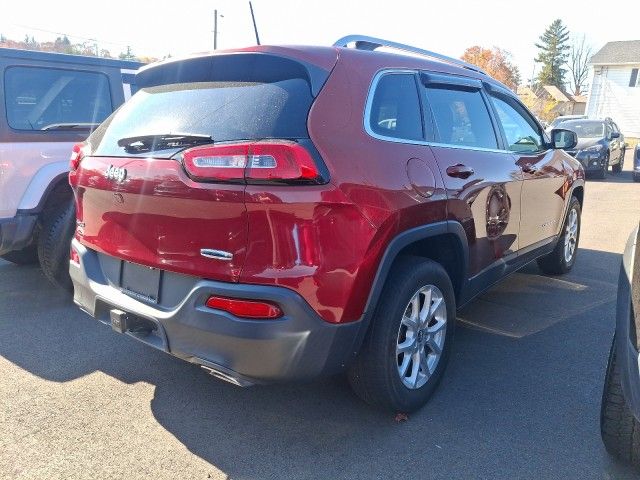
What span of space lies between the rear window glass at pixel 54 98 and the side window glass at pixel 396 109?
3139 millimetres

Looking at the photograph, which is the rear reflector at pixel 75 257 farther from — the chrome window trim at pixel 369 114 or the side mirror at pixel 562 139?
the side mirror at pixel 562 139

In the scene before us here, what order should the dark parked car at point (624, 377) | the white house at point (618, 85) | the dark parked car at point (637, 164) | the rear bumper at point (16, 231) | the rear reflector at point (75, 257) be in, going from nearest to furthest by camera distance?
the dark parked car at point (624, 377)
the rear reflector at point (75, 257)
the rear bumper at point (16, 231)
the dark parked car at point (637, 164)
the white house at point (618, 85)

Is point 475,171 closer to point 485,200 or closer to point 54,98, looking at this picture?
point 485,200

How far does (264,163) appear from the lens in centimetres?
228

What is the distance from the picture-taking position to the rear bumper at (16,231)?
14.1ft

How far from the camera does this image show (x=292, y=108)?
7.95 ft

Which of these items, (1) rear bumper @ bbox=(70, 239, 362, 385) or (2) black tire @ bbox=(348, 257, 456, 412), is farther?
(2) black tire @ bbox=(348, 257, 456, 412)

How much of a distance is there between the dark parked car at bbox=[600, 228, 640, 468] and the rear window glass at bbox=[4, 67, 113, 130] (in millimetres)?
4369

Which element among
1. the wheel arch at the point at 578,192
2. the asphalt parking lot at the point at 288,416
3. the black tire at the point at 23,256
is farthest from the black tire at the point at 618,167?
the black tire at the point at 23,256

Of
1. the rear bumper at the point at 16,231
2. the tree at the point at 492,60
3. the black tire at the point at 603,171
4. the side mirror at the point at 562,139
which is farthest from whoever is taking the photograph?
the tree at the point at 492,60

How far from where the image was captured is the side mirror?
191 inches

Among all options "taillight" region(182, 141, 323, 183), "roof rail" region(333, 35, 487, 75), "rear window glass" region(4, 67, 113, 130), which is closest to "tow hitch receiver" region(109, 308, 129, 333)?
"taillight" region(182, 141, 323, 183)

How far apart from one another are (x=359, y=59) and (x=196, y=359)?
65.3 inches

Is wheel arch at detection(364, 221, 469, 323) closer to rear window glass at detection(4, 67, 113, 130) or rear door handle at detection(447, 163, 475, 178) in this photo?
rear door handle at detection(447, 163, 475, 178)
